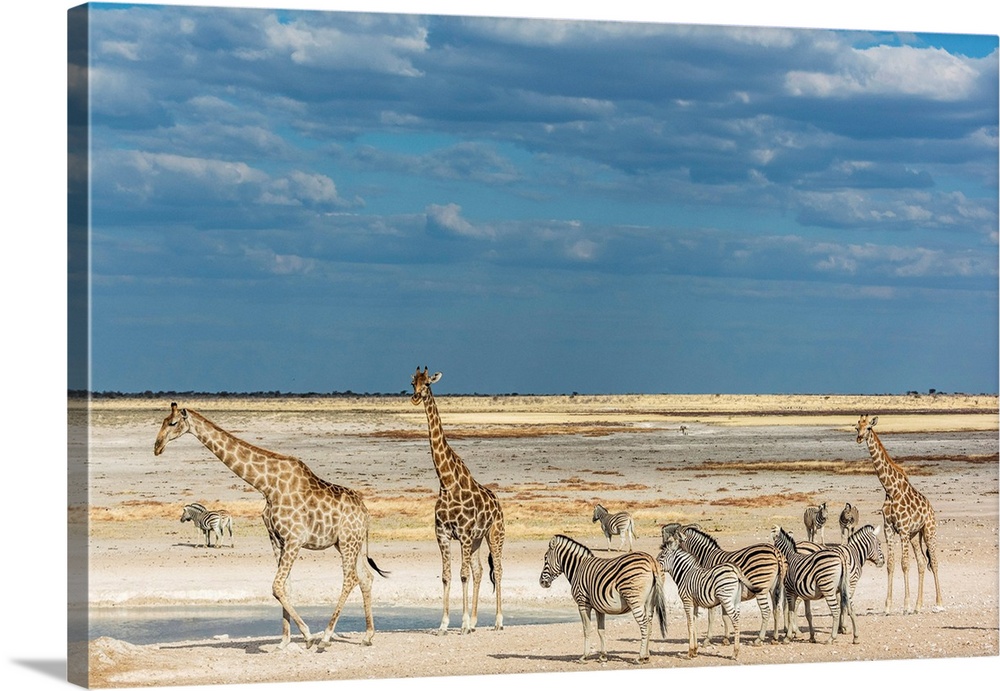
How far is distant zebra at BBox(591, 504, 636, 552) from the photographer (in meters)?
16.5

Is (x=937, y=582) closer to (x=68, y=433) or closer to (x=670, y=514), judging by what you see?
(x=670, y=514)

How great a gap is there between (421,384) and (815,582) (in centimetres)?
390

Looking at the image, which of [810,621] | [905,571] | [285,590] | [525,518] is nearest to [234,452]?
[285,590]

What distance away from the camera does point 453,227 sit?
15.8m

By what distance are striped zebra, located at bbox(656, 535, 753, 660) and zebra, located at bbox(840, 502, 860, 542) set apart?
8.09ft

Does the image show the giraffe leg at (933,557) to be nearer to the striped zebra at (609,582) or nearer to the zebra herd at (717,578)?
the zebra herd at (717,578)

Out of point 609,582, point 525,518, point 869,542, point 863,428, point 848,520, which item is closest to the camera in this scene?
point 609,582

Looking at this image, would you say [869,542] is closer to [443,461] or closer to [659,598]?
[659,598]

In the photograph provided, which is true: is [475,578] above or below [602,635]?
above

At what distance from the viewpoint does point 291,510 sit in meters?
13.7

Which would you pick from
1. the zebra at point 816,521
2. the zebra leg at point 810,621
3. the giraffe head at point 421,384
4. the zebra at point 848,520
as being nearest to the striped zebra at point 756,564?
the zebra leg at point 810,621

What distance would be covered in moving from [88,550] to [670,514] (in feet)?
22.5

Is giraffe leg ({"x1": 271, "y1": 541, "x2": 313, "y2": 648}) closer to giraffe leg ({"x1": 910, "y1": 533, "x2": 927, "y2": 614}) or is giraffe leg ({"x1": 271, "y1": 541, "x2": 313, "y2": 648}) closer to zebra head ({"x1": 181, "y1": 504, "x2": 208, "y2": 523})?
zebra head ({"x1": 181, "y1": 504, "x2": 208, "y2": 523})

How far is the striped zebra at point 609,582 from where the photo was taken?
13.4 metres
